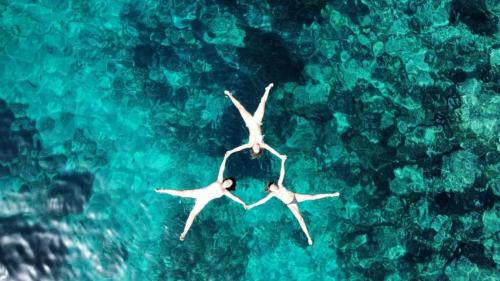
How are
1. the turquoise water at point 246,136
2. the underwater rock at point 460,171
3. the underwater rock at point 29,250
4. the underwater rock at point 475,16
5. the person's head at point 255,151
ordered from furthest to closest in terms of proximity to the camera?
the underwater rock at point 475,16 < the underwater rock at point 460,171 < the turquoise water at point 246,136 < the underwater rock at point 29,250 < the person's head at point 255,151

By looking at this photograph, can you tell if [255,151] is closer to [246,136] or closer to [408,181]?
[246,136]

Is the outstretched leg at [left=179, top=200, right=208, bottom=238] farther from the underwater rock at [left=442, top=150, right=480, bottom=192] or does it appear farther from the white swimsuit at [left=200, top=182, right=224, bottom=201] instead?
the underwater rock at [left=442, top=150, right=480, bottom=192]

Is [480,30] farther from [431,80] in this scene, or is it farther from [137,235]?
[137,235]

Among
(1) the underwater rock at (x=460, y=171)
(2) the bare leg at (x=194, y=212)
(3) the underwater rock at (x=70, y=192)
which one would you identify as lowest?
(1) the underwater rock at (x=460, y=171)

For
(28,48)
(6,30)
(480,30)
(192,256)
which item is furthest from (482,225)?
(6,30)

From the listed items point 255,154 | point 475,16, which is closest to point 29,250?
point 255,154

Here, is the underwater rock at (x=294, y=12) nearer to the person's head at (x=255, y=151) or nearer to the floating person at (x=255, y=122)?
the floating person at (x=255, y=122)

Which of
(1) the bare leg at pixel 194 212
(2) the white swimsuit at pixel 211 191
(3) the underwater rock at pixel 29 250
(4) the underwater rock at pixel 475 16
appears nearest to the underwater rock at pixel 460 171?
(4) the underwater rock at pixel 475 16
